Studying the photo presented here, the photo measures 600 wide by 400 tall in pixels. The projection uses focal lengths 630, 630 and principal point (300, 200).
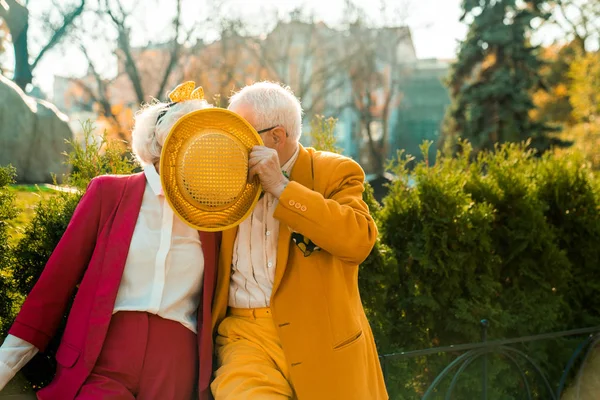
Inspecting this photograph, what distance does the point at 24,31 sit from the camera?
9922 millimetres

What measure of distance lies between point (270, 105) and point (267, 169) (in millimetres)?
356

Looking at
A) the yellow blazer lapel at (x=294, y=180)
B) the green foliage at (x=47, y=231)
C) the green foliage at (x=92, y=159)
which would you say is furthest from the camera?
the green foliage at (x=92, y=159)

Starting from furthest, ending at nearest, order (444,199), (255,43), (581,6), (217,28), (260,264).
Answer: (581,6) → (255,43) → (217,28) → (444,199) → (260,264)

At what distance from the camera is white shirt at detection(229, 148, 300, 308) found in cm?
256

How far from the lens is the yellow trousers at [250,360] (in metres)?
2.38

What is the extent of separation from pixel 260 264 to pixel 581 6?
32.0 metres

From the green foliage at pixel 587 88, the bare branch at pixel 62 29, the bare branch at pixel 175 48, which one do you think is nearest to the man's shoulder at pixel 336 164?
the bare branch at pixel 62 29

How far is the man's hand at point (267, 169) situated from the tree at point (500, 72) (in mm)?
17101

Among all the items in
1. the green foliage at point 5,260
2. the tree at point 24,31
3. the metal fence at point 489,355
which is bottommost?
the metal fence at point 489,355

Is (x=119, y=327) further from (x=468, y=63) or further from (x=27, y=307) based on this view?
(x=468, y=63)

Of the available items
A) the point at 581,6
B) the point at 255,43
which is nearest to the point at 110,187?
the point at 255,43

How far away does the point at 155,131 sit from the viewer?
2.57 m

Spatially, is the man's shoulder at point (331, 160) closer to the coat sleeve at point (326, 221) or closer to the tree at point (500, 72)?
the coat sleeve at point (326, 221)

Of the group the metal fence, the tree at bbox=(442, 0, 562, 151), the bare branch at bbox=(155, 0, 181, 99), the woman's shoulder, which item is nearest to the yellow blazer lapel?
the woman's shoulder
